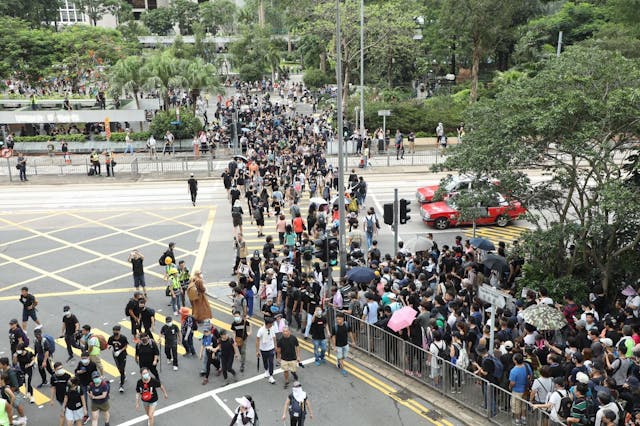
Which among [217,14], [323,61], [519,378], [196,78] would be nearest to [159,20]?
[217,14]

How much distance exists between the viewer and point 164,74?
140 feet

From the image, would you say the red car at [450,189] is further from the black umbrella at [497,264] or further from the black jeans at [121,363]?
the black jeans at [121,363]

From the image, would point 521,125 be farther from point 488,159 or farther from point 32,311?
point 32,311

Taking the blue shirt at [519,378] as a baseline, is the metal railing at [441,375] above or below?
below

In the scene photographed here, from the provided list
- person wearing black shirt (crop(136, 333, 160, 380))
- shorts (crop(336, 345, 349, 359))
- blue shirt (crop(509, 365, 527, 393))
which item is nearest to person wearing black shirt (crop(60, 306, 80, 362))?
person wearing black shirt (crop(136, 333, 160, 380))

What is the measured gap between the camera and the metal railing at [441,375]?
11.2 meters

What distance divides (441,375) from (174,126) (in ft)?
104

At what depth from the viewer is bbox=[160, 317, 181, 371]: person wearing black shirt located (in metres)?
13.3

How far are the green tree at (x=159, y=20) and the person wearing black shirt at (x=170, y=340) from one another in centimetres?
9815

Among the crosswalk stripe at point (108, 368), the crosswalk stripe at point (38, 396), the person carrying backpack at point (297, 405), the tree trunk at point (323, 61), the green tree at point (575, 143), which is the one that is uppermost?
the tree trunk at point (323, 61)

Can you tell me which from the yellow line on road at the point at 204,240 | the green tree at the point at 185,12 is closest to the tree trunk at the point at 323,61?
the yellow line on road at the point at 204,240

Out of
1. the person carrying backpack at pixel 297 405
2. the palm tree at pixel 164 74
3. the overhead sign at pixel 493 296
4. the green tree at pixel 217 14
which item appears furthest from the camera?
the green tree at pixel 217 14

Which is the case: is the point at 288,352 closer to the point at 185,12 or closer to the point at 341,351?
the point at 341,351

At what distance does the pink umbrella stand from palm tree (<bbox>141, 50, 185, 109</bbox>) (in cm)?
3269
